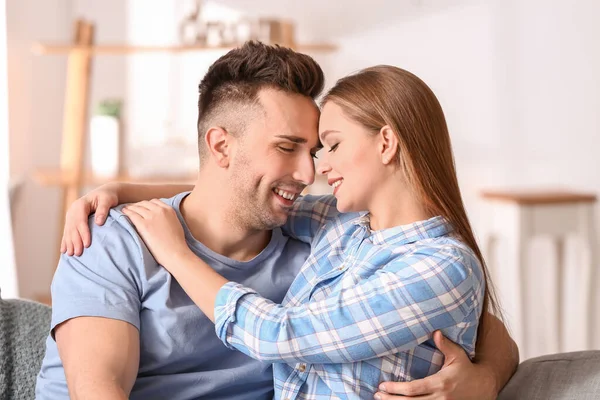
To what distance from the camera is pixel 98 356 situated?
142 centimetres

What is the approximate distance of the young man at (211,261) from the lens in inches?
58.1

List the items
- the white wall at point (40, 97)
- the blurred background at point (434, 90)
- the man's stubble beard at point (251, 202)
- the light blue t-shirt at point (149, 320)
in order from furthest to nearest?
the white wall at point (40, 97) < the blurred background at point (434, 90) < the man's stubble beard at point (251, 202) < the light blue t-shirt at point (149, 320)

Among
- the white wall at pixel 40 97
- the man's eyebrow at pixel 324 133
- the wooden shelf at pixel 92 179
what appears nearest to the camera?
the man's eyebrow at pixel 324 133

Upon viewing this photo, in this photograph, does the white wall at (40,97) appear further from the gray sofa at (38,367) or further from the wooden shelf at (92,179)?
the gray sofa at (38,367)

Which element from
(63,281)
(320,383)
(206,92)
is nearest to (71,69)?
(206,92)

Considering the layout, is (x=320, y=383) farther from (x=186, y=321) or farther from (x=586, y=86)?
(x=586, y=86)

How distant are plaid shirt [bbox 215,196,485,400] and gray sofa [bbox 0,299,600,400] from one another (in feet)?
0.54

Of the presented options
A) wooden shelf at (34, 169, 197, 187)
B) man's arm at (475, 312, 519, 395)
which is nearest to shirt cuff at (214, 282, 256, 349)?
man's arm at (475, 312, 519, 395)

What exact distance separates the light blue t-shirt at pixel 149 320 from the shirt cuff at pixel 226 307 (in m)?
0.15

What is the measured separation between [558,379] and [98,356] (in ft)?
2.85

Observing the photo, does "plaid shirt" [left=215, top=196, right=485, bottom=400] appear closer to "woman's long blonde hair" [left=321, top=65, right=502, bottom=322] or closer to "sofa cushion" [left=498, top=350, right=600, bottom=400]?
"woman's long blonde hair" [left=321, top=65, right=502, bottom=322]

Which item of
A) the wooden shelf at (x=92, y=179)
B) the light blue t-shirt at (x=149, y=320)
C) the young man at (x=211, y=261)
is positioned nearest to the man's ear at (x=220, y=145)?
the young man at (x=211, y=261)

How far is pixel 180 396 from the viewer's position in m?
1.59

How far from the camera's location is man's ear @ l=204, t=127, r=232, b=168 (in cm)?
177
